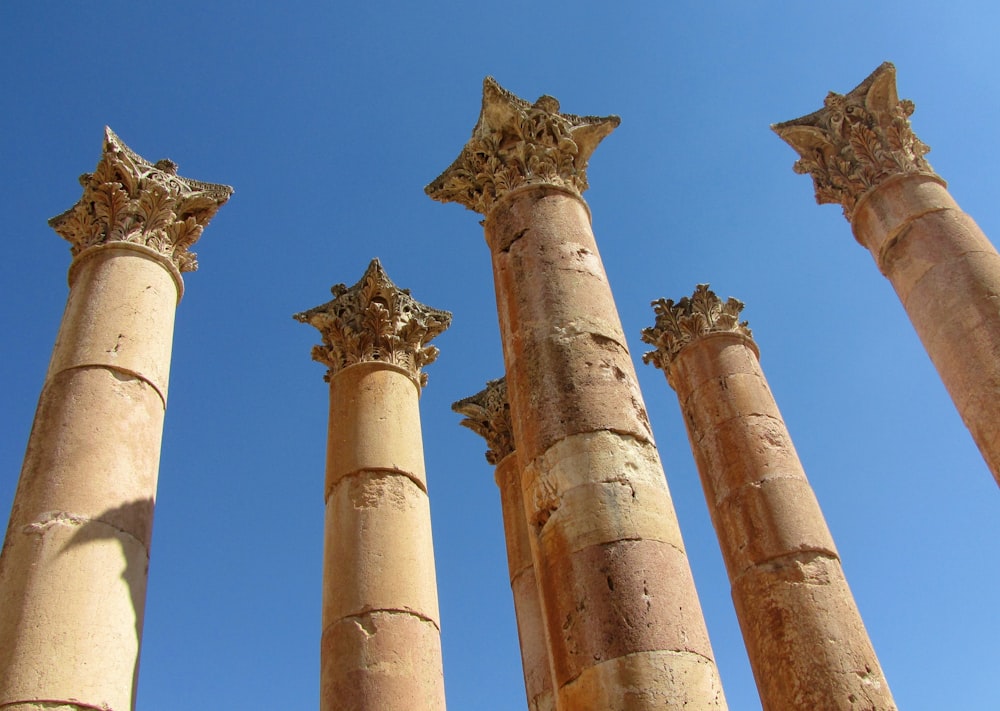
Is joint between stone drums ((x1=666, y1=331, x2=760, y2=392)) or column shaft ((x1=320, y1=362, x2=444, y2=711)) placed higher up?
joint between stone drums ((x1=666, y1=331, x2=760, y2=392))

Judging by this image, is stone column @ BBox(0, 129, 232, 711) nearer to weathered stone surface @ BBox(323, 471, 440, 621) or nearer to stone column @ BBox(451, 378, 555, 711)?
weathered stone surface @ BBox(323, 471, 440, 621)

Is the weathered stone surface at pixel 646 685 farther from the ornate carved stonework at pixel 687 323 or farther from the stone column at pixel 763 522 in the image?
the ornate carved stonework at pixel 687 323

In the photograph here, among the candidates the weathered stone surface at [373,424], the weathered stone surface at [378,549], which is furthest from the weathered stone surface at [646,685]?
the weathered stone surface at [373,424]

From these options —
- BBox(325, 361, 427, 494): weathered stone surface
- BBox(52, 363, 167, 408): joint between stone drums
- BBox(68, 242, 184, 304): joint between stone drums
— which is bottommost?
BBox(52, 363, 167, 408): joint between stone drums

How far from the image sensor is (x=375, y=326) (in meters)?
18.5

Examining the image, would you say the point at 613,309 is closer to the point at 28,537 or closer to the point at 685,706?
the point at 685,706

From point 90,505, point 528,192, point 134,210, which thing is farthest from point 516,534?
point 90,505

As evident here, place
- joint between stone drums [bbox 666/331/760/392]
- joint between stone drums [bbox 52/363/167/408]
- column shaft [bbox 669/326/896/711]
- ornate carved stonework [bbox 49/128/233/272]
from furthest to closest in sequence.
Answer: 1. joint between stone drums [bbox 666/331/760/392]
2. ornate carved stonework [bbox 49/128/233/272]
3. column shaft [bbox 669/326/896/711]
4. joint between stone drums [bbox 52/363/167/408]

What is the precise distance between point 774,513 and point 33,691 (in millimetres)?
11275

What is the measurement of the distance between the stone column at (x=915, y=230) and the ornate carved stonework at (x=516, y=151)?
4939mm

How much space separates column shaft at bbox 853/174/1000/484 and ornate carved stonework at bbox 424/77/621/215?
5131 mm

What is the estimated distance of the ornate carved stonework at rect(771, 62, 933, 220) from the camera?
1684 cm

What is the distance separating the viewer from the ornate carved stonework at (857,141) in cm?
1684

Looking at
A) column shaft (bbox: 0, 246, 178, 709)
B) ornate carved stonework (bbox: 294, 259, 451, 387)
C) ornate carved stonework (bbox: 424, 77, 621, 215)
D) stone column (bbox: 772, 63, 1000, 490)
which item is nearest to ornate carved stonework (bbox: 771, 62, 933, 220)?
stone column (bbox: 772, 63, 1000, 490)
